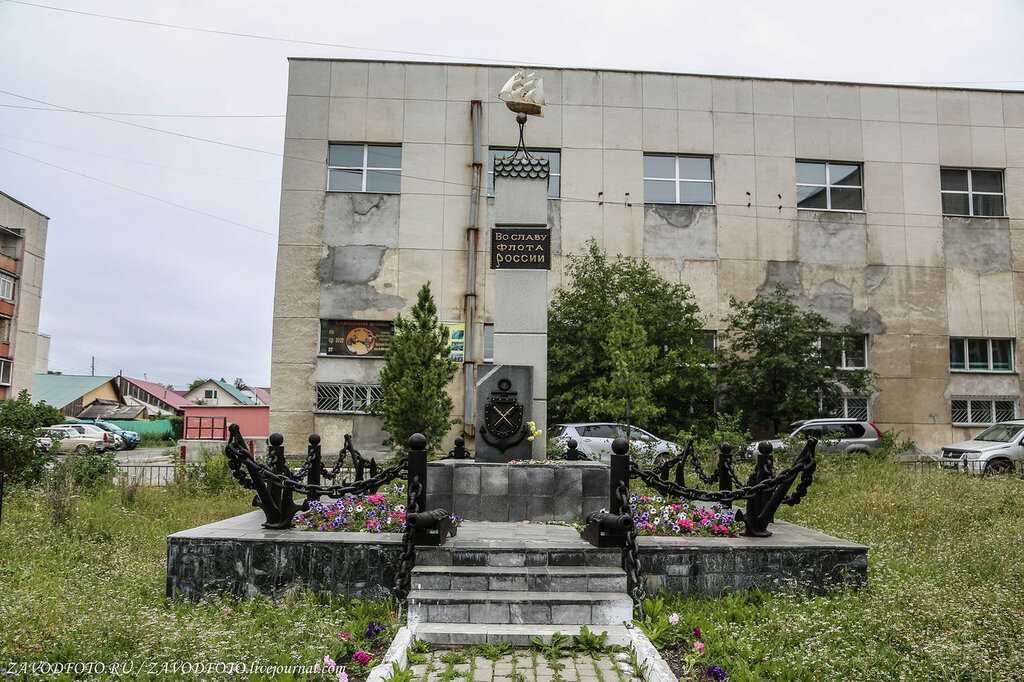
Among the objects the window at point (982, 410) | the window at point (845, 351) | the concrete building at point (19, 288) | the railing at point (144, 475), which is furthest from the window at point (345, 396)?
the concrete building at point (19, 288)

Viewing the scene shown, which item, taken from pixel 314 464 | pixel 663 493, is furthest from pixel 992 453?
pixel 314 464

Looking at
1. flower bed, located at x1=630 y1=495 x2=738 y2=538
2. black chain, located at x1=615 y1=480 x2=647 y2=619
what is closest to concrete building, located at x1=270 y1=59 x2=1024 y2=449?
flower bed, located at x1=630 y1=495 x2=738 y2=538

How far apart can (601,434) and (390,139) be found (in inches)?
471

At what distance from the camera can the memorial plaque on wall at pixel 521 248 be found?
34.8 feet

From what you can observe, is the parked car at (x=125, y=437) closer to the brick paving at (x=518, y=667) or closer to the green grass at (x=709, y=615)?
the green grass at (x=709, y=615)

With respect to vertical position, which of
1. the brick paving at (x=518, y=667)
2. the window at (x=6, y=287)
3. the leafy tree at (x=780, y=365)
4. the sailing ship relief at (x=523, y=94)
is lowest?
the brick paving at (x=518, y=667)

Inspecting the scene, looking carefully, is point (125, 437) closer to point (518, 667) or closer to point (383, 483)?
point (383, 483)

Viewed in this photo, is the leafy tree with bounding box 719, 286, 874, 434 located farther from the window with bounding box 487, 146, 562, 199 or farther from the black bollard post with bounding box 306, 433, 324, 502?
the black bollard post with bounding box 306, 433, 324, 502

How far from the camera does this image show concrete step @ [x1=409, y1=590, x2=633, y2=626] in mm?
6180

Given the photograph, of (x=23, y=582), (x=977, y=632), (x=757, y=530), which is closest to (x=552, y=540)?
(x=757, y=530)

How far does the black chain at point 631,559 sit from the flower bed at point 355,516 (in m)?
1.91

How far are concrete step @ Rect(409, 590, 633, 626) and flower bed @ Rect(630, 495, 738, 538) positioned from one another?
144 cm

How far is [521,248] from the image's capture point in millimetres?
10633

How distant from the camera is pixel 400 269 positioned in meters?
24.0
